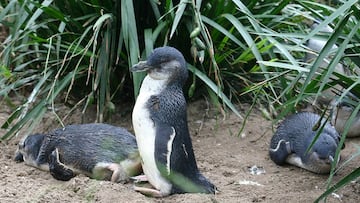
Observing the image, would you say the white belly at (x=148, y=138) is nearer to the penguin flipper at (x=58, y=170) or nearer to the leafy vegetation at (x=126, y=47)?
the penguin flipper at (x=58, y=170)

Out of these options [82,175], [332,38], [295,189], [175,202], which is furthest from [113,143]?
[332,38]

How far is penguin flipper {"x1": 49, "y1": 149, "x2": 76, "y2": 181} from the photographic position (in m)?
3.24

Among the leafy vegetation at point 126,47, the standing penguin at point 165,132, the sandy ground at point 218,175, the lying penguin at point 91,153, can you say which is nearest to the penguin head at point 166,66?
the standing penguin at point 165,132

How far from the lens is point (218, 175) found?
3512 mm

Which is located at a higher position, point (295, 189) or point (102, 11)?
point (102, 11)

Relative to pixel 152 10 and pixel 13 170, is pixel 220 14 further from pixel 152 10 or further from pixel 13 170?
pixel 13 170

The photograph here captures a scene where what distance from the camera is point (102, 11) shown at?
13.0 feet

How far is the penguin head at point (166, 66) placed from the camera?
308 cm

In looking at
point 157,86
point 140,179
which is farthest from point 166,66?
point 140,179

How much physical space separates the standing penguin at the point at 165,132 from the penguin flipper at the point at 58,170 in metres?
0.33

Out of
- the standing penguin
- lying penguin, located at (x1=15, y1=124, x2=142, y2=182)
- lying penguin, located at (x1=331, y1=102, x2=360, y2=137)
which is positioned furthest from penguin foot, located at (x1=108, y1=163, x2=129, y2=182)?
lying penguin, located at (x1=331, y1=102, x2=360, y2=137)

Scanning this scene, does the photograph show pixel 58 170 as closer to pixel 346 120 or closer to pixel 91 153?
pixel 91 153

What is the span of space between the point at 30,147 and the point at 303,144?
1266mm

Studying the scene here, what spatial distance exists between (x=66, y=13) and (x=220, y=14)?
83 centimetres
